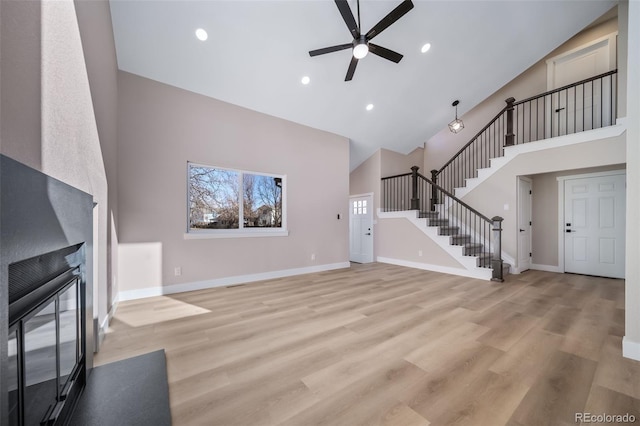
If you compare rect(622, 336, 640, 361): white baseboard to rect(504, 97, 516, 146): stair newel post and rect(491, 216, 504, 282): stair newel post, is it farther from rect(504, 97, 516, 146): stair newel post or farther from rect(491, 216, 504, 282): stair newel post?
rect(504, 97, 516, 146): stair newel post

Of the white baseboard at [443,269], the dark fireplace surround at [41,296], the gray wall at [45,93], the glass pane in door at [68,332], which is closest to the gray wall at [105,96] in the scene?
the gray wall at [45,93]

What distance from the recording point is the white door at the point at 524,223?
527 centimetres

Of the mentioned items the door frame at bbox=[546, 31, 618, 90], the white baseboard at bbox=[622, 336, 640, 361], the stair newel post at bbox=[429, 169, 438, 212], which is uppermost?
the door frame at bbox=[546, 31, 618, 90]

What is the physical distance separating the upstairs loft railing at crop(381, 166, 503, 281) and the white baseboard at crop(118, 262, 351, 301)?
9.16 feet

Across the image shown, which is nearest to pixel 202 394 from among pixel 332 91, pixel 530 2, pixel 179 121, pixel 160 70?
pixel 179 121

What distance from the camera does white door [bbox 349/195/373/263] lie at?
6.86 m

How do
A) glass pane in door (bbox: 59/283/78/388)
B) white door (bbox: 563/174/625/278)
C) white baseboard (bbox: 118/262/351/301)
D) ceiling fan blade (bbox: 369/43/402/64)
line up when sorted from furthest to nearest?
1. white door (bbox: 563/174/625/278)
2. white baseboard (bbox: 118/262/351/301)
3. ceiling fan blade (bbox: 369/43/402/64)
4. glass pane in door (bbox: 59/283/78/388)

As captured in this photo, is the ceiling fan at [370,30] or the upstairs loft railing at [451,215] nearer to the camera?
the ceiling fan at [370,30]

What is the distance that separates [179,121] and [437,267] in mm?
5762

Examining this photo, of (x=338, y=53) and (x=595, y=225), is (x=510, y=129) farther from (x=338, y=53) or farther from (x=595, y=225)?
(x=338, y=53)

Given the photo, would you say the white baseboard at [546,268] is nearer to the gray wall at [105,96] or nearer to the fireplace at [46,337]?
the fireplace at [46,337]

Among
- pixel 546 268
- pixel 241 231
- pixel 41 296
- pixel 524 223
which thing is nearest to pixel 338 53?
pixel 241 231

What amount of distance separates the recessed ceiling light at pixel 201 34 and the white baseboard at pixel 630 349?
552cm

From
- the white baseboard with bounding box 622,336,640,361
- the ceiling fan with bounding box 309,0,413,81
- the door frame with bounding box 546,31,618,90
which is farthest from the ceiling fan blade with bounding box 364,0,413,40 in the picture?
the door frame with bounding box 546,31,618,90
